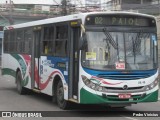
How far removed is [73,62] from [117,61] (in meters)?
1.38

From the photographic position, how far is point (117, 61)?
38.3 feet

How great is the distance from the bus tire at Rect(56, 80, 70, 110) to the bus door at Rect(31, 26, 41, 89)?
7.63 feet

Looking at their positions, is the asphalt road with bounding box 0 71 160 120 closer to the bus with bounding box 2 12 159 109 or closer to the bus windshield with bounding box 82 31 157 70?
the bus with bounding box 2 12 159 109

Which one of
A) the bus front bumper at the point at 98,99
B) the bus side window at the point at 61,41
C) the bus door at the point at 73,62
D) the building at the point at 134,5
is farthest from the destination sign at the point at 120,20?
the building at the point at 134,5

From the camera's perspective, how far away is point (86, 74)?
1152 centimetres

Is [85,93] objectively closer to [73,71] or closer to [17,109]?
[73,71]

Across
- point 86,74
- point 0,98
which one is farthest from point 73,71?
point 0,98

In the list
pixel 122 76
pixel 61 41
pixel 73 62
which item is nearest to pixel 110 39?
pixel 122 76

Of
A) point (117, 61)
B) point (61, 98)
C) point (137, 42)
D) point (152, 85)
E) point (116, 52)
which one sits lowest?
point (61, 98)

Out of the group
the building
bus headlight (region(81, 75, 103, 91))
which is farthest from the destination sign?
the building

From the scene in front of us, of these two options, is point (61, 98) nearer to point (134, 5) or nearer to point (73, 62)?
point (73, 62)

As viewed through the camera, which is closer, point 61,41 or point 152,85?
point 152,85

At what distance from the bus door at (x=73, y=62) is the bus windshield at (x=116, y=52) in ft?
1.94

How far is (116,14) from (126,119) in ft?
9.52
